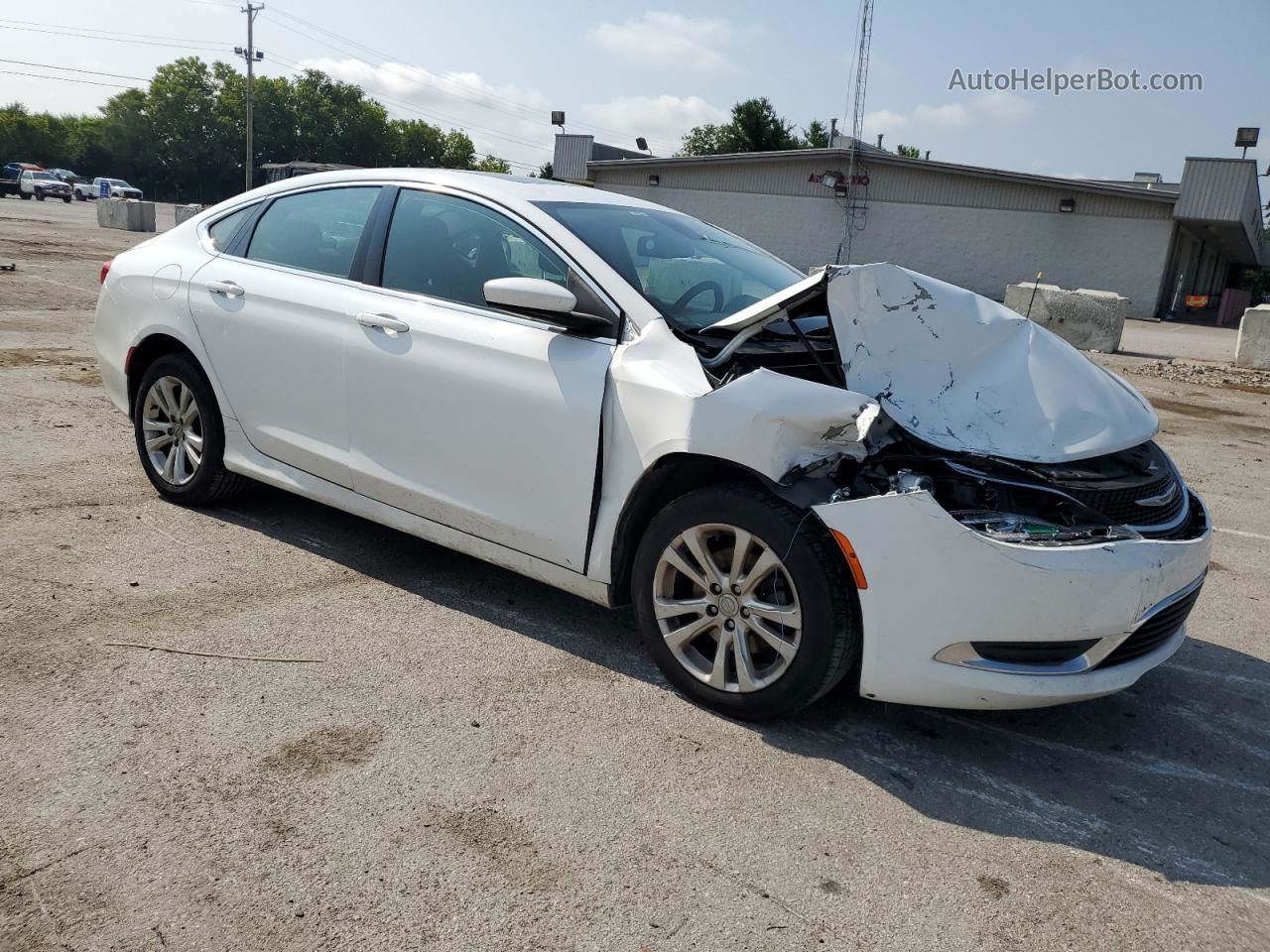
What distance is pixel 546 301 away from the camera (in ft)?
11.6

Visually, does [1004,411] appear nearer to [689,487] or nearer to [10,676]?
[689,487]

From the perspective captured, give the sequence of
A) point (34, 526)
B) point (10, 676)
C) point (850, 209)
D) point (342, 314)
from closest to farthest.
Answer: point (10, 676), point (342, 314), point (34, 526), point (850, 209)

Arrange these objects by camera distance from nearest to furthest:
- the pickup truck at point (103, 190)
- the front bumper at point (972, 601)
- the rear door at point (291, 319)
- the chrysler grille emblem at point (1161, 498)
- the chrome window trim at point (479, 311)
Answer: the front bumper at point (972, 601) → the chrysler grille emblem at point (1161, 498) → the chrome window trim at point (479, 311) → the rear door at point (291, 319) → the pickup truck at point (103, 190)

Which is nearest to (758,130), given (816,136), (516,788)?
(816,136)

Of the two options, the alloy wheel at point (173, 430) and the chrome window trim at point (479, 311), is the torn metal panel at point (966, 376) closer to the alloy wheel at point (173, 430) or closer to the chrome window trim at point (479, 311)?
the chrome window trim at point (479, 311)

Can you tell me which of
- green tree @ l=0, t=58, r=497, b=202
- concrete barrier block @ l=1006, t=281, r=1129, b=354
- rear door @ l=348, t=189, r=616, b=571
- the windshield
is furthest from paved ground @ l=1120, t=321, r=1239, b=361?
green tree @ l=0, t=58, r=497, b=202

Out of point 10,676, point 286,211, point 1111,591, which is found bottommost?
point 10,676

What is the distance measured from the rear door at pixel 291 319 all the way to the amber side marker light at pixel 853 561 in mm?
2219

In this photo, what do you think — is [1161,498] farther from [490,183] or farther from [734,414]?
[490,183]

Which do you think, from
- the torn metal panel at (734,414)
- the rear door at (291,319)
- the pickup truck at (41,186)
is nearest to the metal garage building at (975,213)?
the rear door at (291,319)

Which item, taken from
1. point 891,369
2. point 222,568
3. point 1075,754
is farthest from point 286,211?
point 1075,754

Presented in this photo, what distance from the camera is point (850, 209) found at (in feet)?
116

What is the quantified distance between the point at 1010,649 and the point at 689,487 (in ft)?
3.70

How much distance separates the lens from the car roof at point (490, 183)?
4.16m
